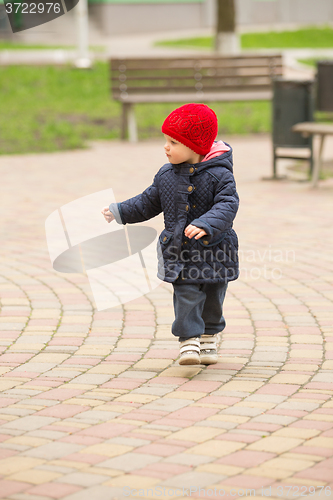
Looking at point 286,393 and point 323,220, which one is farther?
point 323,220

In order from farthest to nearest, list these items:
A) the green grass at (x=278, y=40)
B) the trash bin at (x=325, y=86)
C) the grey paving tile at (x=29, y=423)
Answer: the green grass at (x=278, y=40), the trash bin at (x=325, y=86), the grey paving tile at (x=29, y=423)

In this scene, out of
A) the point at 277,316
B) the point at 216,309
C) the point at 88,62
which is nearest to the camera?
the point at 216,309

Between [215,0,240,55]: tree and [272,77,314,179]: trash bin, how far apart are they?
30.6 feet

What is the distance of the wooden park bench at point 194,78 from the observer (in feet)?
42.7

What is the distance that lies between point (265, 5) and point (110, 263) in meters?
32.3

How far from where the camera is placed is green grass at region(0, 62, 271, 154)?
1264 cm

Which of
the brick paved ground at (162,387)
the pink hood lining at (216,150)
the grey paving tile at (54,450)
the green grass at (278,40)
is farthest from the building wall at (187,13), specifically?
the grey paving tile at (54,450)

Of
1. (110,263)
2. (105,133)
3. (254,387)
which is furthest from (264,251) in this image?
(105,133)

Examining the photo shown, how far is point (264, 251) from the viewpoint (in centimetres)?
595

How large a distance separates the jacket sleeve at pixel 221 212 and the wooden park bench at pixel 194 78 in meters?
9.37

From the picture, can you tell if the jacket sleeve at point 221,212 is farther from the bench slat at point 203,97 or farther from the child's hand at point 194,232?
the bench slat at point 203,97

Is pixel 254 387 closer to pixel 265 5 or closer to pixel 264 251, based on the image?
pixel 264 251

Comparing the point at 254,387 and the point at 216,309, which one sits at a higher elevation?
the point at 216,309

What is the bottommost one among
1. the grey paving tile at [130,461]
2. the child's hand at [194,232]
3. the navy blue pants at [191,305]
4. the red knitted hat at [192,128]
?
the grey paving tile at [130,461]
